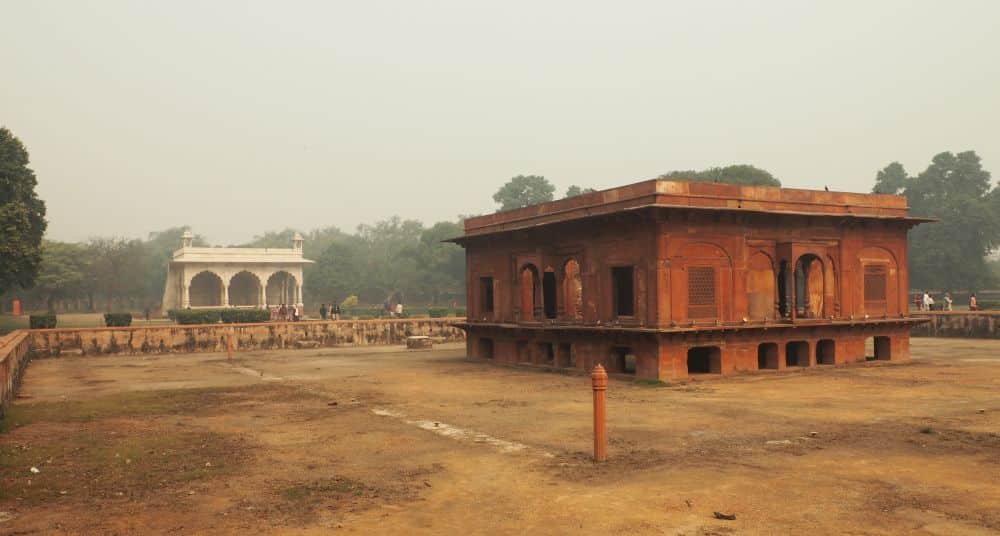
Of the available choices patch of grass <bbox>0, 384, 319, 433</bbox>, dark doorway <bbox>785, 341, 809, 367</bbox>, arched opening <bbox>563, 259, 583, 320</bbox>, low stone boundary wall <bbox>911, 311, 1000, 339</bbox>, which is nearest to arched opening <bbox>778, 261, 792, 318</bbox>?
dark doorway <bbox>785, 341, 809, 367</bbox>

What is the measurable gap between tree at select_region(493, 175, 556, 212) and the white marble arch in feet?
117

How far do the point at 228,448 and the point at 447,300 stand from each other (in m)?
77.6

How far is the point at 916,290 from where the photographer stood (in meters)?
74.7

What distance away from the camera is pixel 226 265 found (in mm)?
63281

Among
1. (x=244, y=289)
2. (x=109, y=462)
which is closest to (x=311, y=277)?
(x=244, y=289)

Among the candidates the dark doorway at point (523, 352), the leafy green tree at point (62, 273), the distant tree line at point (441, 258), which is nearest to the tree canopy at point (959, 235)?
the distant tree line at point (441, 258)

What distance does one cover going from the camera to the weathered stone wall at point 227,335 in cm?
3397

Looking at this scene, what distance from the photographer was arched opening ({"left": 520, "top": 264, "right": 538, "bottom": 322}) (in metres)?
26.5

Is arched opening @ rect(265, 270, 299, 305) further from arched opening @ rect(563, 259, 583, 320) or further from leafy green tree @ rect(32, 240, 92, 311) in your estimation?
arched opening @ rect(563, 259, 583, 320)

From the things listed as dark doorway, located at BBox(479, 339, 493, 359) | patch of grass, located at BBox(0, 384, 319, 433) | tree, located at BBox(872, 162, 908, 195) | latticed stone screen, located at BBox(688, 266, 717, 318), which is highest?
tree, located at BBox(872, 162, 908, 195)

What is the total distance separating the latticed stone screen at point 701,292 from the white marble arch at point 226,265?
145 feet

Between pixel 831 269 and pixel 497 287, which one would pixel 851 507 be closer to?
pixel 831 269

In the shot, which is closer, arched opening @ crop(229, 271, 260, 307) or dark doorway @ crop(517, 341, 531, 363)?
dark doorway @ crop(517, 341, 531, 363)

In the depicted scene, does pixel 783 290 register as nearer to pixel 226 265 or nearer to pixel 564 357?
pixel 564 357
